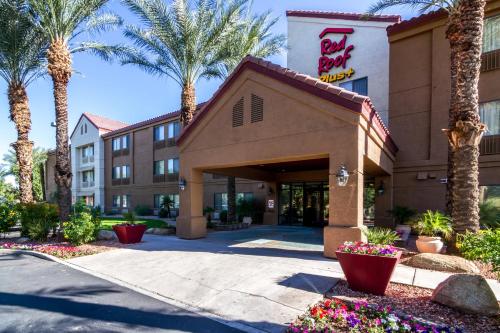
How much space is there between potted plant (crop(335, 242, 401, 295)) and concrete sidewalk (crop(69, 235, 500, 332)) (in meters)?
0.61

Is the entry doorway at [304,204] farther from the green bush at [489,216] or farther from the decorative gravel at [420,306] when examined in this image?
the decorative gravel at [420,306]

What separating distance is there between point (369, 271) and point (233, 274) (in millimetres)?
3323

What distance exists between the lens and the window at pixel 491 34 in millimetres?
13945

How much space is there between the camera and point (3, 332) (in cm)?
502

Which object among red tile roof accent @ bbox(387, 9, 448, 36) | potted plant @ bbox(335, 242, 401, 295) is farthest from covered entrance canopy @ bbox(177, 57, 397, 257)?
red tile roof accent @ bbox(387, 9, 448, 36)

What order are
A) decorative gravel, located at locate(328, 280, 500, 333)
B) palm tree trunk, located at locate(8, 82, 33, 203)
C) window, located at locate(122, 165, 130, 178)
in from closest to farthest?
decorative gravel, located at locate(328, 280, 500, 333) < palm tree trunk, located at locate(8, 82, 33, 203) < window, located at locate(122, 165, 130, 178)

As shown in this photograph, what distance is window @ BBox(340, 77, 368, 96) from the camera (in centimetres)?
1833

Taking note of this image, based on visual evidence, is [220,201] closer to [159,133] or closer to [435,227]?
[159,133]

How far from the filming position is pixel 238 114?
39.5 ft

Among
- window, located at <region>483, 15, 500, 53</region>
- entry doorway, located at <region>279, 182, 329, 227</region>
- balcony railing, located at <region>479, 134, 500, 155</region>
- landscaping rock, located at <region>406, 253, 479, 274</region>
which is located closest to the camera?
landscaping rock, located at <region>406, 253, 479, 274</region>

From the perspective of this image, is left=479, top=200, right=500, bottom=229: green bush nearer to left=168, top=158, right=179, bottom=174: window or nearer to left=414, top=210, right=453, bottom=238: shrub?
left=414, top=210, right=453, bottom=238: shrub

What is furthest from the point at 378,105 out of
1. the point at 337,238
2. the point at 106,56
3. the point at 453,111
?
the point at 106,56

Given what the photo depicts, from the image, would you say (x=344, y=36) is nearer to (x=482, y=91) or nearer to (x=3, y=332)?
(x=482, y=91)

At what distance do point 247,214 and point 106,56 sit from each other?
13378mm
